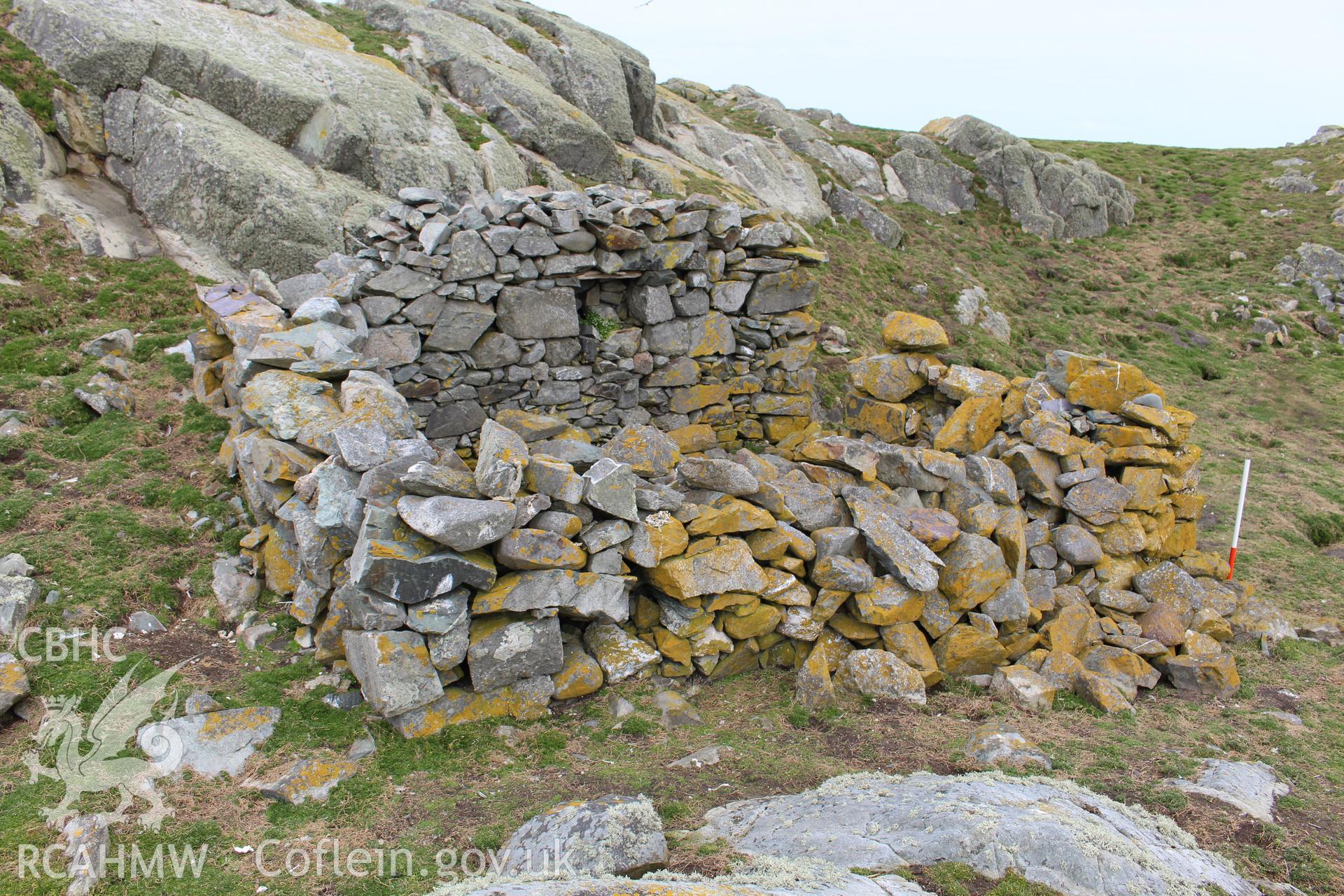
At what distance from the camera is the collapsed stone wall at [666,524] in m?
7.85

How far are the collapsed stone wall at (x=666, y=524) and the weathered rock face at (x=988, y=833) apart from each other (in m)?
2.51

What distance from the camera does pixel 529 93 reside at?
24234mm

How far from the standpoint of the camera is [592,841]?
5.36 meters

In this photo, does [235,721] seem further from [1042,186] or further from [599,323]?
[1042,186]

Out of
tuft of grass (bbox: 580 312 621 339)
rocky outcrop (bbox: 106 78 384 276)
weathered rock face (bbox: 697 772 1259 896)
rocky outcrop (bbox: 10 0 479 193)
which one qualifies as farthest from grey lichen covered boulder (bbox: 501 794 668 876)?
rocky outcrop (bbox: 10 0 479 193)

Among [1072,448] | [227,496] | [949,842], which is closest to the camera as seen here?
[949,842]

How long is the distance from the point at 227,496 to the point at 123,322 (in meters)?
5.66

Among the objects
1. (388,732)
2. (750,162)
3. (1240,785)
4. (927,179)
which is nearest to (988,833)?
(1240,785)

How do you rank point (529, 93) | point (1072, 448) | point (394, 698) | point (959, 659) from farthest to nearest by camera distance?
point (529, 93) < point (1072, 448) < point (959, 659) < point (394, 698)

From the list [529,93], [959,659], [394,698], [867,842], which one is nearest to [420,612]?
[394,698]

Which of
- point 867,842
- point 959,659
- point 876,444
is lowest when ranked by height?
point 959,659

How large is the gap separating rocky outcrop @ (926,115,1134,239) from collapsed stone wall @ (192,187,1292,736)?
98.0 ft

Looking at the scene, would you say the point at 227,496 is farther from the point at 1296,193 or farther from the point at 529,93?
the point at 1296,193

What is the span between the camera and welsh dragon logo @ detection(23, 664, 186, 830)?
238 inches
